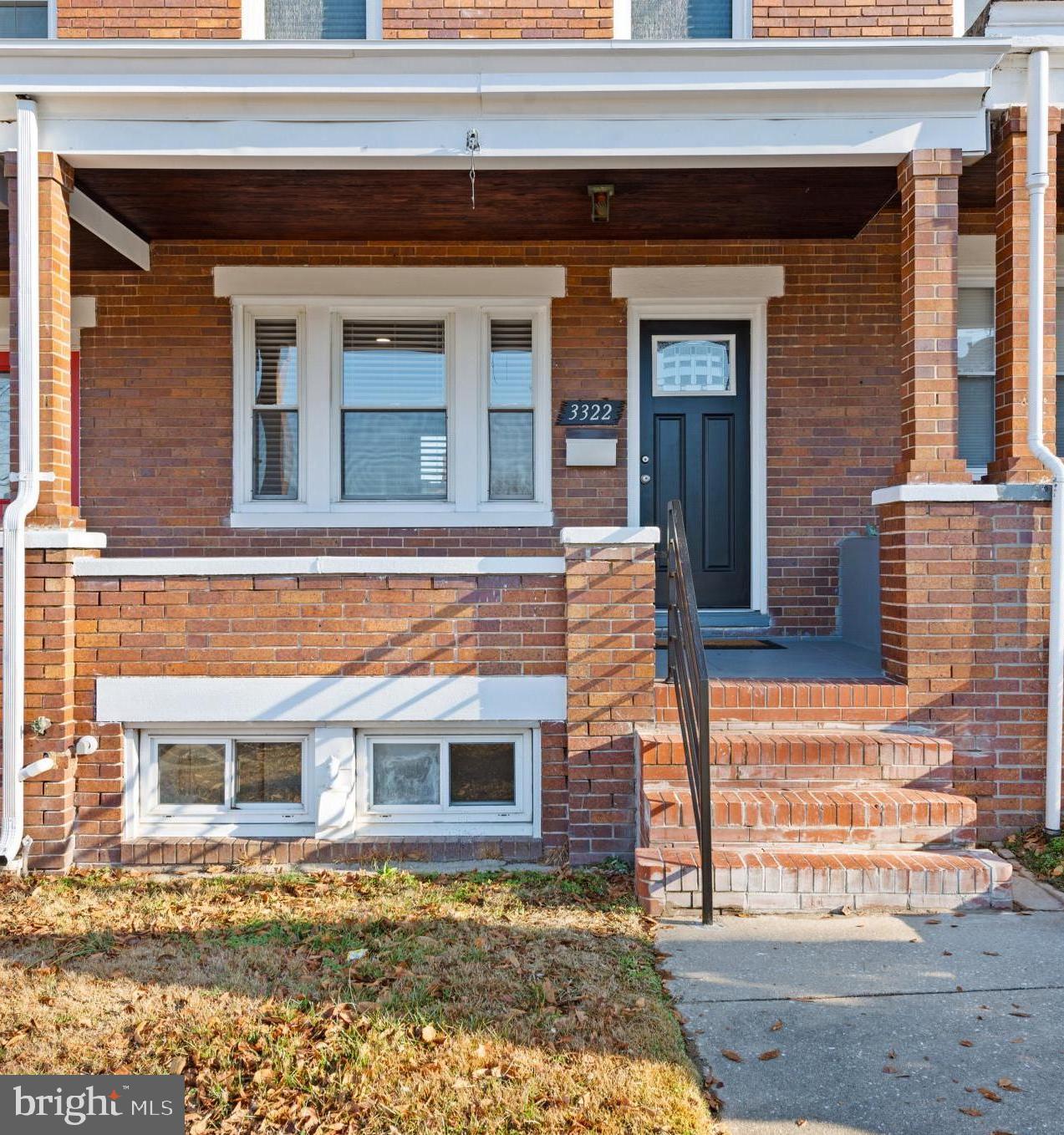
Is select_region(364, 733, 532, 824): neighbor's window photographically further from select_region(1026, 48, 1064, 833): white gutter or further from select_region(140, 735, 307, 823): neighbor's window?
select_region(1026, 48, 1064, 833): white gutter

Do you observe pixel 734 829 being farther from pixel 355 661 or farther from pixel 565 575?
pixel 355 661

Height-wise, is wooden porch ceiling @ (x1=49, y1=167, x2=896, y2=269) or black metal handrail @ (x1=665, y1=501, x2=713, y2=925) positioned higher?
wooden porch ceiling @ (x1=49, y1=167, x2=896, y2=269)

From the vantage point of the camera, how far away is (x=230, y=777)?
5.21 meters

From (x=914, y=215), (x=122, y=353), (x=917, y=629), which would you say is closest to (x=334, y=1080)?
(x=917, y=629)

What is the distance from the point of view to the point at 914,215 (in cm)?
506

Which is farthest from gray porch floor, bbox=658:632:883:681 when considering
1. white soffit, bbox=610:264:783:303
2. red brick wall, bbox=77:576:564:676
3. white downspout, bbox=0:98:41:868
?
white downspout, bbox=0:98:41:868

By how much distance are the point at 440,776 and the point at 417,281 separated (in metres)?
3.46

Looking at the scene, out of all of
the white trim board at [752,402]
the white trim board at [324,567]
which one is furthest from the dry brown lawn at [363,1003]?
the white trim board at [752,402]

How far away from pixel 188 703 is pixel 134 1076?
239 centimetres

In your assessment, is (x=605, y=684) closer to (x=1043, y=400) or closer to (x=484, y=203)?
(x=1043, y=400)

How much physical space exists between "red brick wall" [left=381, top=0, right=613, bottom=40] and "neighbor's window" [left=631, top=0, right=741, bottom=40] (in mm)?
517

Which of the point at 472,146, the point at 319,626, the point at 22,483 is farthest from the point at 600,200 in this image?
the point at 22,483

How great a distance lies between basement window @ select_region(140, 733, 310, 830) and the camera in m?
5.19

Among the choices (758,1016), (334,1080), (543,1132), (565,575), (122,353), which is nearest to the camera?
(543,1132)
